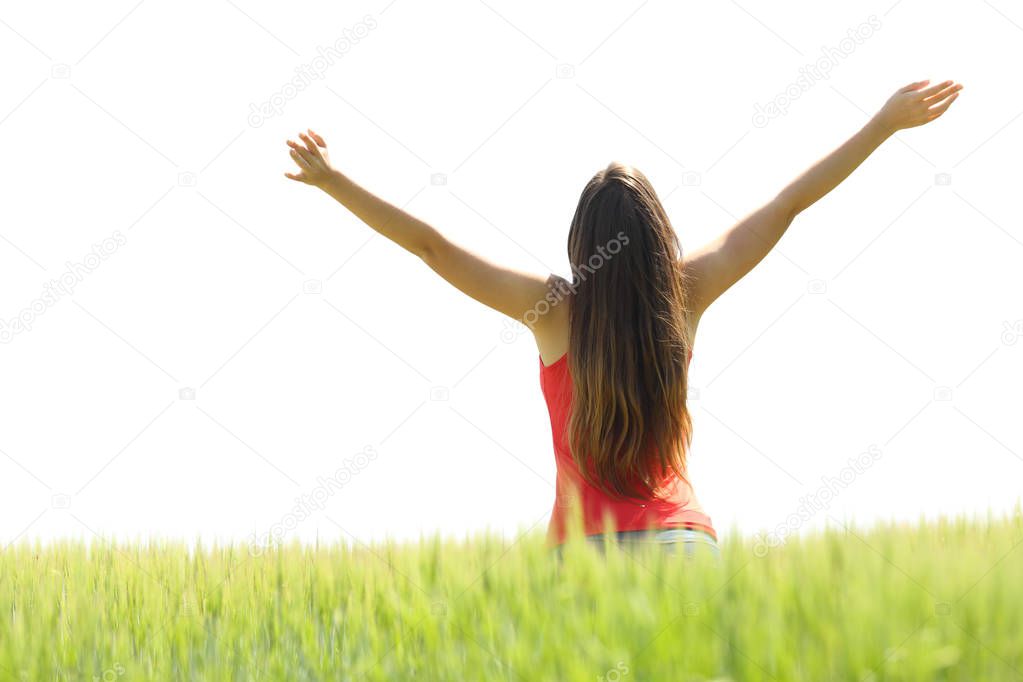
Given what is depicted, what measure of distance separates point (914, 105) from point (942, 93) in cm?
18

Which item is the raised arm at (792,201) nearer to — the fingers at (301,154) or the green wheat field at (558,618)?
the green wheat field at (558,618)

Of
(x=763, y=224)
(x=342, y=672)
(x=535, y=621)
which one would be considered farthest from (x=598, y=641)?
(x=763, y=224)

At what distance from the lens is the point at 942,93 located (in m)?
4.00

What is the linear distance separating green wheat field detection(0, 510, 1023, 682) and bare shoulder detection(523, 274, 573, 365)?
0.68 m

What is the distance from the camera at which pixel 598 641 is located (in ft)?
7.11

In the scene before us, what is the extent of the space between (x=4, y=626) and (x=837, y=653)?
245cm

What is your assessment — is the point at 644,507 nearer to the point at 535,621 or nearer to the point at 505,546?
the point at 505,546

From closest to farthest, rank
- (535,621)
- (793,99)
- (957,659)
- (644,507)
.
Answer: (957,659), (535,621), (644,507), (793,99)

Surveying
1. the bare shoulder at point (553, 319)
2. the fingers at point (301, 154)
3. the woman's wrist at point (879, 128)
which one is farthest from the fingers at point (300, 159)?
the woman's wrist at point (879, 128)

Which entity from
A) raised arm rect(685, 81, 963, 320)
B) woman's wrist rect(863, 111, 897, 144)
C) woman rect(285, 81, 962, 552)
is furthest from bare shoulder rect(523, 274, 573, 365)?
woman's wrist rect(863, 111, 897, 144)

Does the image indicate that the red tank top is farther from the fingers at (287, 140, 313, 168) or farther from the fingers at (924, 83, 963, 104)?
the fingers at (924, 83, 963, 104)

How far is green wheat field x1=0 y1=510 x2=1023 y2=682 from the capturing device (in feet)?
6.89

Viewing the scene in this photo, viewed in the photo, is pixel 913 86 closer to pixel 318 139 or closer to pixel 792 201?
pixel 792 201

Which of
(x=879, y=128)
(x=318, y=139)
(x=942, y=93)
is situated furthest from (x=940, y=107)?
(x=318, y=139)
